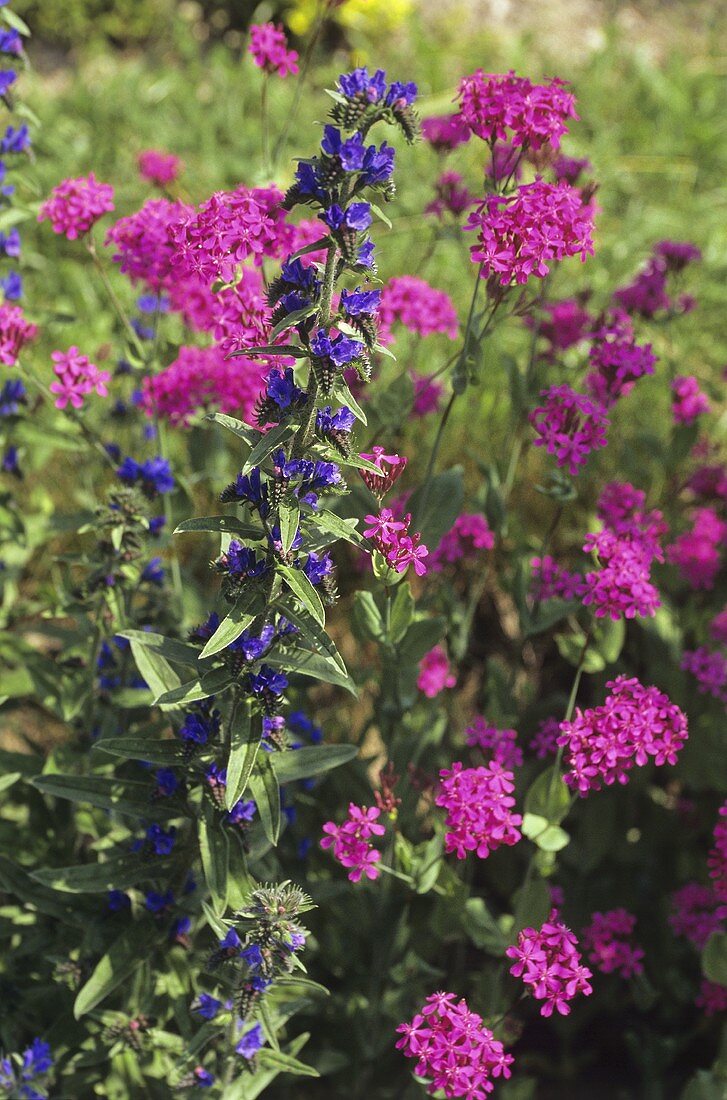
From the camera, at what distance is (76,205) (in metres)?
2.97

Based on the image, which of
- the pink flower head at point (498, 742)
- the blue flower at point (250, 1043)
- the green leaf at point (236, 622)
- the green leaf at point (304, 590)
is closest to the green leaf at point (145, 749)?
the green leaf at point (236, 622)

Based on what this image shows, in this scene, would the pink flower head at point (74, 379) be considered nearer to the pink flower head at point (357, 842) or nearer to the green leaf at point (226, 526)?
the green leaf at point (226, 526)

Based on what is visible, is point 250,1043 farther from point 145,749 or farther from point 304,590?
point 304,590

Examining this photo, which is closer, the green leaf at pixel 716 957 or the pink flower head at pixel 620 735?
the pink flower head at pixel 620 735

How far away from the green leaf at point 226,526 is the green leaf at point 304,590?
0.08 m

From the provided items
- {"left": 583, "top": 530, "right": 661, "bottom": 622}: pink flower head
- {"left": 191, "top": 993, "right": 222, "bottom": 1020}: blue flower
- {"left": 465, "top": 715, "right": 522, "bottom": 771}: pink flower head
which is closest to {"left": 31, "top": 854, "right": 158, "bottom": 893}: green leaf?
{"left": 191, "top": 993, "right": 222, "bottom": 1020}: blue flower

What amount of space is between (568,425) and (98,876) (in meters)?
1.48

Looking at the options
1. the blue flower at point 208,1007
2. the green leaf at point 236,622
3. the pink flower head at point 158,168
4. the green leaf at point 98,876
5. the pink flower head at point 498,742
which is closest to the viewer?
the green leaf at point 236,622

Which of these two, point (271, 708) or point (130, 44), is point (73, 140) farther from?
point (271, 708)

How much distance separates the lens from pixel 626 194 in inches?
273

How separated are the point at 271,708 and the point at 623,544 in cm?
94

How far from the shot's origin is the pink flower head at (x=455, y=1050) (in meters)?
2.10

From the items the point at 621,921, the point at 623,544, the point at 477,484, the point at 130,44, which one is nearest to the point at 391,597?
the point at 623,544

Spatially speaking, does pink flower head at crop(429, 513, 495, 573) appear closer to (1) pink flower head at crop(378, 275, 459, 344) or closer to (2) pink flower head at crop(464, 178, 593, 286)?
(1) pink flower head at crop(378, 275, 459, 344)
